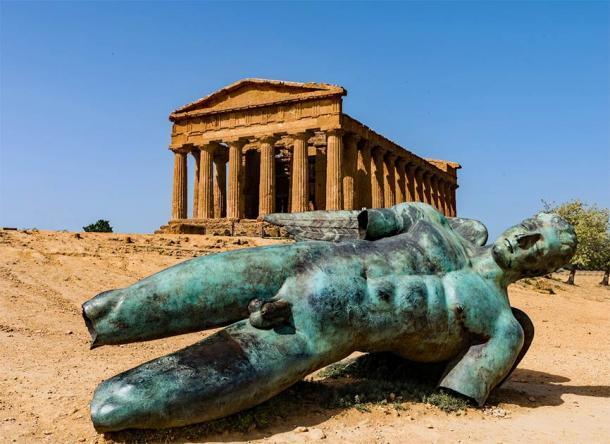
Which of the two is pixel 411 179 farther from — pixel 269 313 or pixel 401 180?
pixel 269 313

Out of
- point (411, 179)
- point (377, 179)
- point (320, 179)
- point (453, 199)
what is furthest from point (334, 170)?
point (453, 199)

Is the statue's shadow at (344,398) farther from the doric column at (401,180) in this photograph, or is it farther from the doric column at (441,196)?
the doric column at (441,196)

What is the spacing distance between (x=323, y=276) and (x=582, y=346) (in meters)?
8.25

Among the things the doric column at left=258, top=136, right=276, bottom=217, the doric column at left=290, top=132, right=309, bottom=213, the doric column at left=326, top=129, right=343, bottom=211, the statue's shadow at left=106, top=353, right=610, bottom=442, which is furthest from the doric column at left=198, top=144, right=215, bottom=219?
the statue's shadow at left=106, top=353, right=610, bottom=442

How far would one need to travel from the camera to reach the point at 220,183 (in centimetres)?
3694

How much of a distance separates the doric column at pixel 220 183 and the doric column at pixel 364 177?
8.75 metres

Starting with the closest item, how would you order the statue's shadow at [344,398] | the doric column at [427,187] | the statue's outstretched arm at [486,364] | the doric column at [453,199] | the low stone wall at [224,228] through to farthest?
the statue's shadow at [344,398] → the statue's outstretched arm at [486,364] → the low stone wall at [224,228] → the doric column at [427,187] → the doric column at [453,199]

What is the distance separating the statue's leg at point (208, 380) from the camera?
3424 millimetres

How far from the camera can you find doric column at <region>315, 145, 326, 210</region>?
35.3 m

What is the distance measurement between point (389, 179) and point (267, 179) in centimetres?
979

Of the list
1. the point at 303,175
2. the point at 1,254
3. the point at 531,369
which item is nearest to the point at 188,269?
the point at 531,369

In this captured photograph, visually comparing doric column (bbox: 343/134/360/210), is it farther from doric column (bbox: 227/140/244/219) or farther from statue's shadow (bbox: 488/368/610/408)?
statue's shadow (bbox: 488/368/610/408)

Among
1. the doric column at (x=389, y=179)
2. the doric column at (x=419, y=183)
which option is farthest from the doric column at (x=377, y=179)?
the doric column at (x=419, y=183)

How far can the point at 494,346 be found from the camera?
15.2 feet
